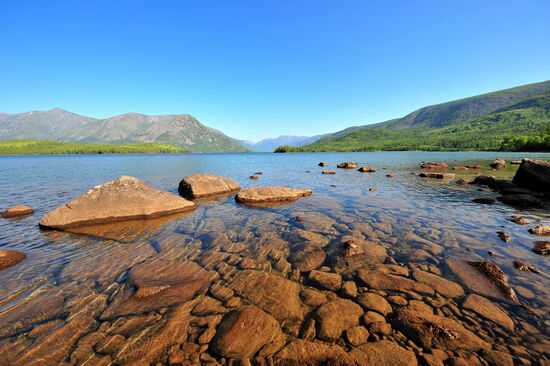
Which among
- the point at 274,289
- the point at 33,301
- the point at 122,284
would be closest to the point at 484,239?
the point at 274,289

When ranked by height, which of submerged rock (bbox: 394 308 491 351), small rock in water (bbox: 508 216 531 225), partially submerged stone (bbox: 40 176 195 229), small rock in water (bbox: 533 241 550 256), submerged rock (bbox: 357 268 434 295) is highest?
partially submerged stone (bbox: 40 176 195 229)

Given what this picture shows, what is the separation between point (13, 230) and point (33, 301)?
816 centimetres

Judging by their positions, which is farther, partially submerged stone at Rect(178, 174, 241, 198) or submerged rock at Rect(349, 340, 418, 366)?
partially submerged stone at Rect(178, 174, 241, 198)

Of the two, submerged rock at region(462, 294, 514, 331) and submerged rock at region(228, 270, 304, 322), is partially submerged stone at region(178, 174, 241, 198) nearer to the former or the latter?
submerged rock at region(228, 270, 304, 322)

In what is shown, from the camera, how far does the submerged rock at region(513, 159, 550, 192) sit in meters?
18.6

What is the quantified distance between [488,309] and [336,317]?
340cm

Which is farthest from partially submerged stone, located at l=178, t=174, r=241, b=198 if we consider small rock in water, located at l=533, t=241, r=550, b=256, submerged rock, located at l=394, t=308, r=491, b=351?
small rock in water, located at l=533, t=241, r=550, b=256

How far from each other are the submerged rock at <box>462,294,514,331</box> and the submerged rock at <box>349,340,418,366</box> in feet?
7.67

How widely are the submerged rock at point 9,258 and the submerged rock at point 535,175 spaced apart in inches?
1257

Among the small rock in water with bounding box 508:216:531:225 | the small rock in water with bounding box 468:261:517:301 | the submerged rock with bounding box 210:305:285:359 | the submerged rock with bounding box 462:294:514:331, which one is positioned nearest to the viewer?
the submerged rock with bounding box 210:305:285:359

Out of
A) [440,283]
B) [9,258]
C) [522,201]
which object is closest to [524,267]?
[440,283]

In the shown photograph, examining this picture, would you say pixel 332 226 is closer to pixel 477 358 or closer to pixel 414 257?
pixel 414 257

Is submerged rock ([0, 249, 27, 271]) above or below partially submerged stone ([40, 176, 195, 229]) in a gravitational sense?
below

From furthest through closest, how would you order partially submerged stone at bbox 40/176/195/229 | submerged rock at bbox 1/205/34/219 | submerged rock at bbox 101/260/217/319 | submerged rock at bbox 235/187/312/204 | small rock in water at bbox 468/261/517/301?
1. submerged rock at bbox 235/187/312/204
2. submerged rock at bbox 1/205/34/219
3. partially submerged stone at bbox 40/176/195/229
4. small rock in water at bbox 468/261/517/301
5. submerged rock at bbox 101/260/217/319
